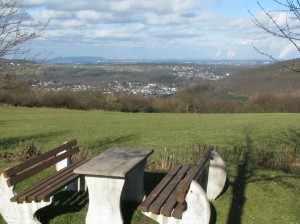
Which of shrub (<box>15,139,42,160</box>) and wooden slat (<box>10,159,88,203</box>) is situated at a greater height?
wooden slat (<box>10,159,88,203</box>)

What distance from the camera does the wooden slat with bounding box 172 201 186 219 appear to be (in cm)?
525

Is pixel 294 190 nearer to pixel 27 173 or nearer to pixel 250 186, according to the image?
pixel 250 186

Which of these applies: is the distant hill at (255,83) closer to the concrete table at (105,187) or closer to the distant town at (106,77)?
the distant town at (106,77)

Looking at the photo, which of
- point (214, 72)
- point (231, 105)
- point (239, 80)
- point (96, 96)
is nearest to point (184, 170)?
point (96, 96)

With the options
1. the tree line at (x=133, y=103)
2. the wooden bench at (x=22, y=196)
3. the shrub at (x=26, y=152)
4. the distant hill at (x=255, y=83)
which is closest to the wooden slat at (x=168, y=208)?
the wooden bench at (x=22, y=196)

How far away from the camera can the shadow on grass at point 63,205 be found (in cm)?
684

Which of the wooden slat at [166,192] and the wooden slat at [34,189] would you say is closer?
the wooden slat at [166,192]

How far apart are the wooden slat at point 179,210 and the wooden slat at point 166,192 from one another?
0.67ft

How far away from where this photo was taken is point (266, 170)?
980cm

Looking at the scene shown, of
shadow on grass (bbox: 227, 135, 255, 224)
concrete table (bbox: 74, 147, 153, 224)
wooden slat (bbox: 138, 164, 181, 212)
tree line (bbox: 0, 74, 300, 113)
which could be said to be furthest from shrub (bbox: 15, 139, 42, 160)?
tree line (bbox: 0, 74, 300, 113)

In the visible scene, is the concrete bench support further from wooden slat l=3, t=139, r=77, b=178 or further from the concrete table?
the concrete table

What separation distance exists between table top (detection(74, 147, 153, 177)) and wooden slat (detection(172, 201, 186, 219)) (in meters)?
0.96

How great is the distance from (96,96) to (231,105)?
20.4 meters

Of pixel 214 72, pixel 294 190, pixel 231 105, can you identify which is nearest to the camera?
pixel 294 190
